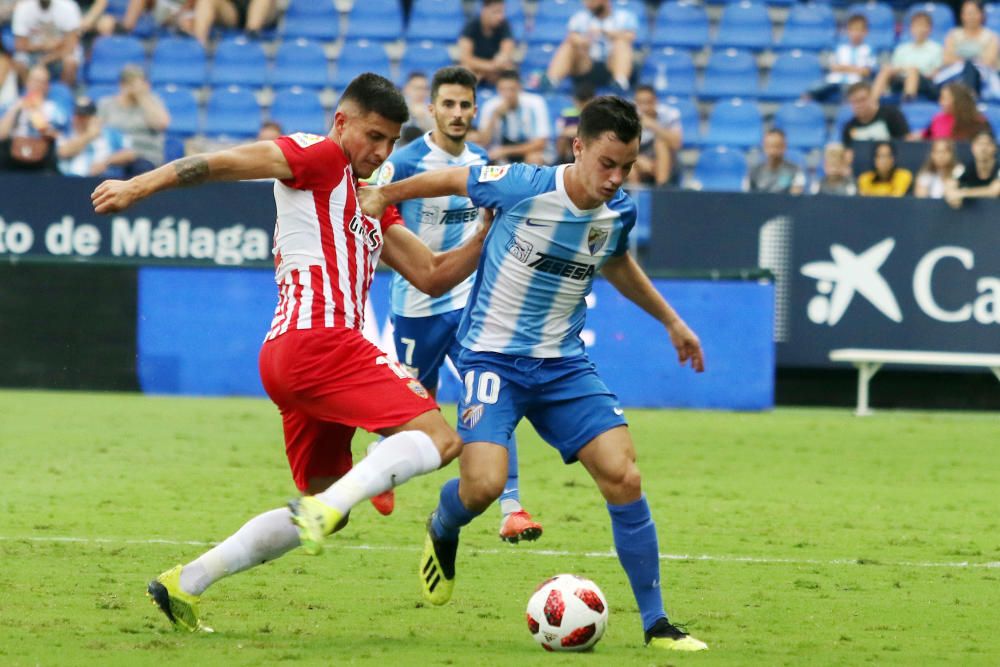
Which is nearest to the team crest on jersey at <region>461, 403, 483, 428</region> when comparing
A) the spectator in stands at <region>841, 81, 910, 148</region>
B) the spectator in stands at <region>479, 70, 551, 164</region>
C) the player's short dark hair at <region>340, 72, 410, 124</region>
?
the player's short dark hair at <region>340, 72, 410, 124</region>

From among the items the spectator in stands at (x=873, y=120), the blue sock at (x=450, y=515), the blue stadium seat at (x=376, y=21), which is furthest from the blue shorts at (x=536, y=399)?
the blue stadium seat at (x=376, y=21)

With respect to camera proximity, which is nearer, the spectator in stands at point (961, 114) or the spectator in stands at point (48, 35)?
the spectator in stands at point (961, 114)

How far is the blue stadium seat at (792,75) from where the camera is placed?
18.9m

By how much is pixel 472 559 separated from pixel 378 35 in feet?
43.6

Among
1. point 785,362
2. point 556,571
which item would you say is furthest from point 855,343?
point 556,571

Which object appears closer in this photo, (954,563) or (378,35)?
(954,563)

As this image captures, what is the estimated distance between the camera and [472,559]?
7945 millimetres

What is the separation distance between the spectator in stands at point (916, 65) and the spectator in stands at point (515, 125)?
13.5 ft

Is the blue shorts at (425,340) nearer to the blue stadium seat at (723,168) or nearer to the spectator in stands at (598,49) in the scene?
the spectator in stands at (598,49)

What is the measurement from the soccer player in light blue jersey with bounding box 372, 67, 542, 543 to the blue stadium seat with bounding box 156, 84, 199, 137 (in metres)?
10.1

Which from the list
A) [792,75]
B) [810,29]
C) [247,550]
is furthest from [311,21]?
[247,550]

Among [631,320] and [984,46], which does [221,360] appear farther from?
[984,46]

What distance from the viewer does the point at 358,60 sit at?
1962cm

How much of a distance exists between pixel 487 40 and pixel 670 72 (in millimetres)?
2379
